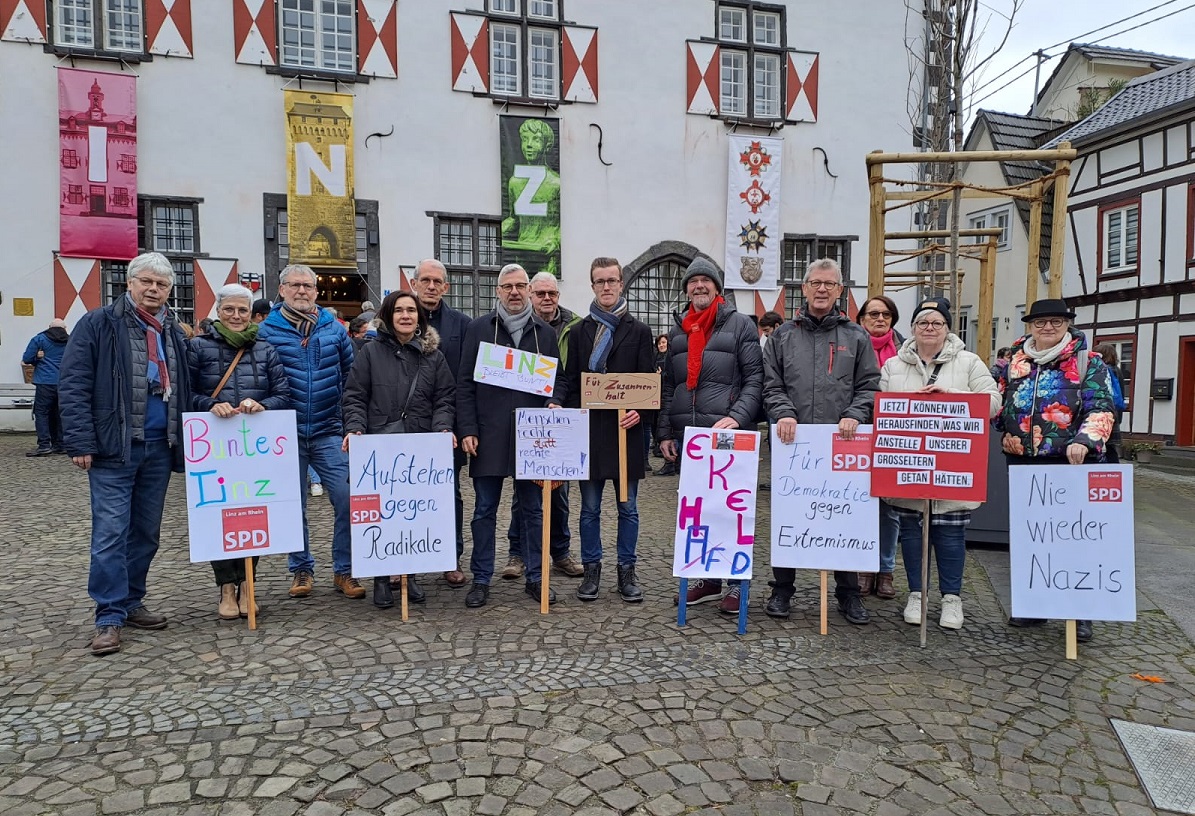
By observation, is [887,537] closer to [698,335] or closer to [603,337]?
[698,335]

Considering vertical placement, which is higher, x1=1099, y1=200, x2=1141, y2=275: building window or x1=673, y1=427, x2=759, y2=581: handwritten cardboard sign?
x1=1099, y1=200, x2=1141, y2=275: building window

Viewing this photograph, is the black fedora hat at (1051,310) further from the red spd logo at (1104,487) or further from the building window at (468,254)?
the building window at (468,254)

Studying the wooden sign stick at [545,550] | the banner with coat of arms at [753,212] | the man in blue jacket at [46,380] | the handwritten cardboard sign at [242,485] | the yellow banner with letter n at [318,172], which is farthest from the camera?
the banner with coat of arms at [753,212]

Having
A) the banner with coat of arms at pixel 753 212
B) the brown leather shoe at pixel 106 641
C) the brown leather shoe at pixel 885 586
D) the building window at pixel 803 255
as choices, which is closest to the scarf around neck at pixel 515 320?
the brown leather shoe at pixel 106 641

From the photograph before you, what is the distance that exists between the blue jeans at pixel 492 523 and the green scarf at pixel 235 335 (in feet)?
4.71

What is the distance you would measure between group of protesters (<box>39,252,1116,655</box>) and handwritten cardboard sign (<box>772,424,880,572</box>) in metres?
0.12

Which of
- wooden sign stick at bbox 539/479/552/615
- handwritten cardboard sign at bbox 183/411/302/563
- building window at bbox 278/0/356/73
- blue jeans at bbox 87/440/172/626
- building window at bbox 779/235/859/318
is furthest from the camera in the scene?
building window at bbox 779/235/859/318

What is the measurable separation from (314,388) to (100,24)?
11.1 m

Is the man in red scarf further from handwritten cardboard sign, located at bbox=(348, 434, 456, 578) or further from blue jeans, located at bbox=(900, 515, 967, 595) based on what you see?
handwritten cardboard sign, located at bbox=(348, 434, 456, 578)

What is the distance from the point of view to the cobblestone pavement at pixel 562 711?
2.51 m

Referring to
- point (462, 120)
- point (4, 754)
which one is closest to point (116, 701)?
point (4, 754)

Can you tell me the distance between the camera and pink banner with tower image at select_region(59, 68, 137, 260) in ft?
38.0

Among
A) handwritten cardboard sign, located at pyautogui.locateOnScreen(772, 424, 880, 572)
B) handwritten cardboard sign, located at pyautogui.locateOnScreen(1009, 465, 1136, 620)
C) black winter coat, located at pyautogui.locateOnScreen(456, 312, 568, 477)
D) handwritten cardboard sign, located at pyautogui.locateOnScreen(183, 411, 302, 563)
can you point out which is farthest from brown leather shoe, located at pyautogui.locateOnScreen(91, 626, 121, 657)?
handwritten cardboard sign, located at pyautogui.locateOnScreen(1009, 465, 1136, 620)

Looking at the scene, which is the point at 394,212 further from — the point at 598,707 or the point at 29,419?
the point at 598,707
